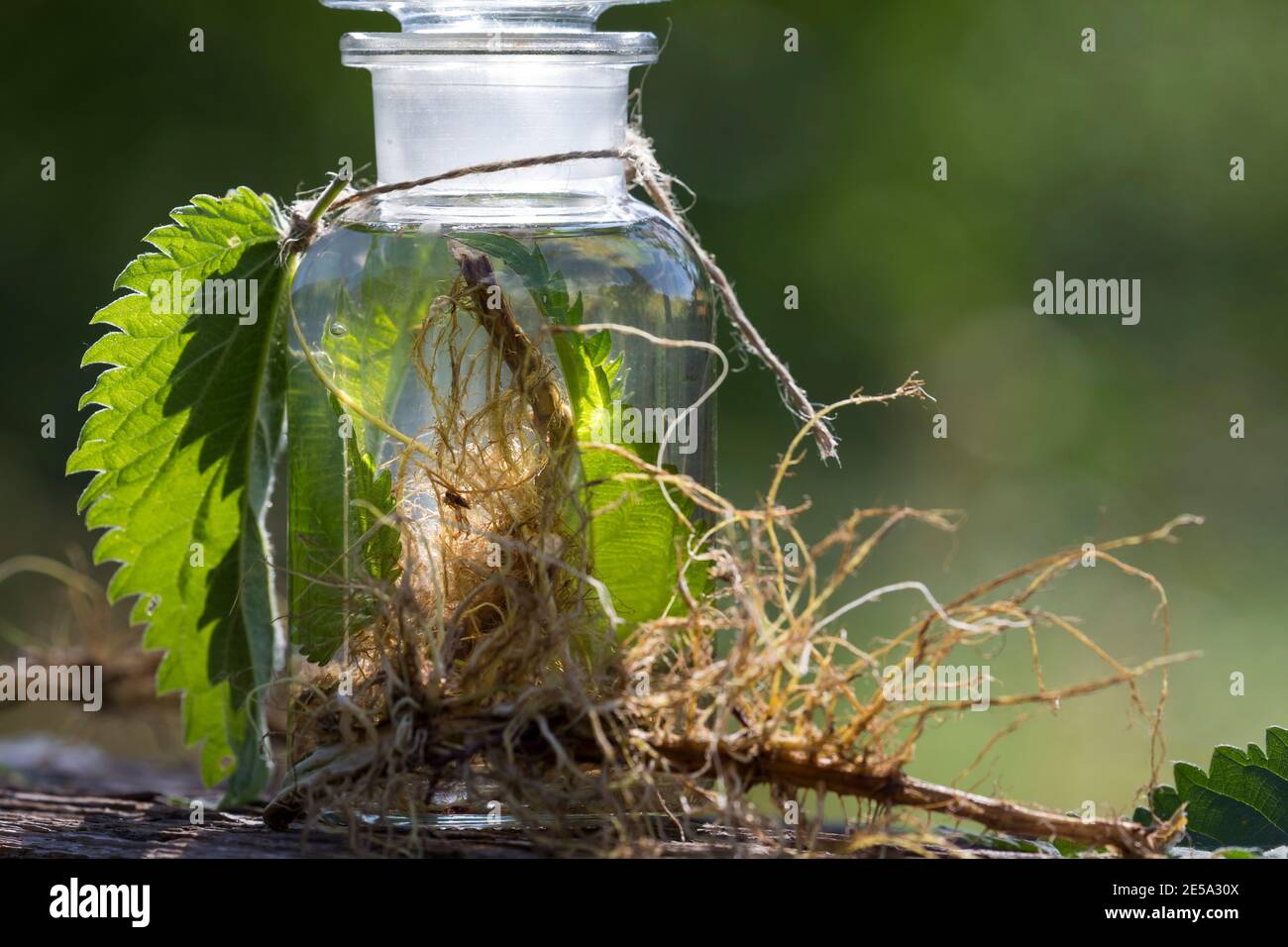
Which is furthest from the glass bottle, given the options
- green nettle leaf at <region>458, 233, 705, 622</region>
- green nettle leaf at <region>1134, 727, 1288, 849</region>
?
green nettle leaf at <region>1134, 727, 1288, 849</region>

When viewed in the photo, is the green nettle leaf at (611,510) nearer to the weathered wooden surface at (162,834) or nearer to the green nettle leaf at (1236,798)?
the weathered wooden surface at (162,834)

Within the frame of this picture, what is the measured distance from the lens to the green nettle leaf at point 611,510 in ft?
2.69

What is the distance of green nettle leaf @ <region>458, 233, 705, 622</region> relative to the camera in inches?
32.3

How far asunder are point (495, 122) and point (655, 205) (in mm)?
140

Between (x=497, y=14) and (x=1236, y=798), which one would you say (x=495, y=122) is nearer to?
(x=497, y=14)

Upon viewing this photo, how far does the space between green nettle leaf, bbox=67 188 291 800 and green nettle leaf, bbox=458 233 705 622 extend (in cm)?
19

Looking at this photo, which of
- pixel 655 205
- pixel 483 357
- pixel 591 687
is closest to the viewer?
pixel 591 687

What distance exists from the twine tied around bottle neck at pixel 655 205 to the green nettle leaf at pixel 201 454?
0.12 feet

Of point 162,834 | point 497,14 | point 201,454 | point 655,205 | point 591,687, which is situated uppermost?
point 497,14

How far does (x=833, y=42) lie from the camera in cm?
280

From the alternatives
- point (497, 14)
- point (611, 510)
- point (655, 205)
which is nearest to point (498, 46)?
point (497, 14)

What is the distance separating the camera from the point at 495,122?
87 cm
